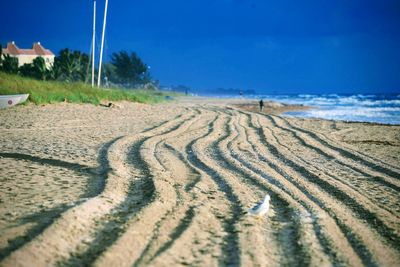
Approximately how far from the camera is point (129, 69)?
75.9m

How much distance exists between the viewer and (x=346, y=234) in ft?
10.5

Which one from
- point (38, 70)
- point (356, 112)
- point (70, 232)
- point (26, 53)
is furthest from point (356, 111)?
point (26, 53)

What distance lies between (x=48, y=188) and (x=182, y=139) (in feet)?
16.4

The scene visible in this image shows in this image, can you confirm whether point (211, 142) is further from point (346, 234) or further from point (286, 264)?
point (286, 264)

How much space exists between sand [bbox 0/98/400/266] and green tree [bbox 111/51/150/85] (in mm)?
69944

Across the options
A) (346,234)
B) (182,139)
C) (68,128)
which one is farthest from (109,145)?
(346,234)

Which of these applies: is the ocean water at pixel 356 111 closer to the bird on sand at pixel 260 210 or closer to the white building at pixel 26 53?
the bird on sand at pixel 260 210

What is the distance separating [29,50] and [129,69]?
24.0 meters

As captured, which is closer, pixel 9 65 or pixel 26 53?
pixel 9 65

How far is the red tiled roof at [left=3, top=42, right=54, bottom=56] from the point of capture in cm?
5226

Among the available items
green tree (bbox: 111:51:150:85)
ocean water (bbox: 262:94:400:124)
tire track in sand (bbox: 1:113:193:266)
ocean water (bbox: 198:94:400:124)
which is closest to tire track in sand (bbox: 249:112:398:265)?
tire track in sand (bbox: 1:113:193:266)

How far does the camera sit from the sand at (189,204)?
263cm

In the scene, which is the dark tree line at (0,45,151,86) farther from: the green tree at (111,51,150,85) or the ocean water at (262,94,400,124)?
the ocean water at (262,94,400,124)

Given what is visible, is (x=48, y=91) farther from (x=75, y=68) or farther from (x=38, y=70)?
(x=75, y=68)
